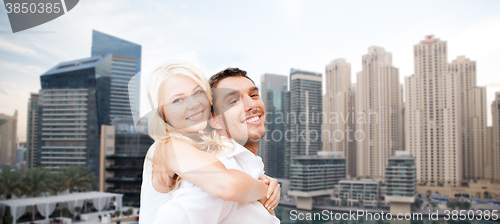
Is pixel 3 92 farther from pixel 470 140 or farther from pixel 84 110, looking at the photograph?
pixel 470 140

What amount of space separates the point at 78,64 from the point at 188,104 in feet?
69.3

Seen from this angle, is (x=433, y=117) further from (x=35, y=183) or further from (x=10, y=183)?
(x=10, y=183)

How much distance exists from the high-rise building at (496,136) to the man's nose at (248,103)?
71.4 ft

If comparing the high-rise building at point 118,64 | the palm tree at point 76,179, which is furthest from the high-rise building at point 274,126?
the palm tree at point 76,179

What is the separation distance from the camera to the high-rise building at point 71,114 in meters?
17.3

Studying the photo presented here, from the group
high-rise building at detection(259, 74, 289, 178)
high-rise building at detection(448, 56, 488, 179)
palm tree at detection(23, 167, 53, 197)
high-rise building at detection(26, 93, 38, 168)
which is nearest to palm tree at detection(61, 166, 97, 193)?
palm tree at detection(23, 167, 53, 197)

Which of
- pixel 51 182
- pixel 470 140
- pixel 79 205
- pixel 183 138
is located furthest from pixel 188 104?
pixel 470 140

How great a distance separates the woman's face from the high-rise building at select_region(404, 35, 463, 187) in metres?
20.4

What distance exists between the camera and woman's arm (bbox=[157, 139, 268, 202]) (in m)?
0.40

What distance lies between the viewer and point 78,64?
19047mm

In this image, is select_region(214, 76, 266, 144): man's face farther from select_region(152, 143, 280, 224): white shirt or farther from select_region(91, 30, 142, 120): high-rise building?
select_region(91, 30, 142, 120): high-rise building

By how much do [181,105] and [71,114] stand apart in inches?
795

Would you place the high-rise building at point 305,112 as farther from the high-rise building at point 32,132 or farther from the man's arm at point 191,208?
the man's arm at point 191,208

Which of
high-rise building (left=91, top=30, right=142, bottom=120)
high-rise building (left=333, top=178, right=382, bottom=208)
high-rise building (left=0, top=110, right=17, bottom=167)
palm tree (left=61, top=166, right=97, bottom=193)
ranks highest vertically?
high-rise building (left=91, top=30, right=142, bottom=120)
